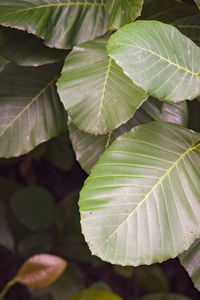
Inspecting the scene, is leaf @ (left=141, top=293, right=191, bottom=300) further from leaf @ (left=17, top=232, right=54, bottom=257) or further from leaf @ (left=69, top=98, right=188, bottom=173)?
leaf @ (left=69, top=98, right=188, bottom=173)

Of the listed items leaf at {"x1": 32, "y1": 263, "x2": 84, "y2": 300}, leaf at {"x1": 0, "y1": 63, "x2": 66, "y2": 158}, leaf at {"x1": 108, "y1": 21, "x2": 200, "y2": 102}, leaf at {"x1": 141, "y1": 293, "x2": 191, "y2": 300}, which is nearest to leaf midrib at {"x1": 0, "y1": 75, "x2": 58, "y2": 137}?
leaf at {"x1": 0, "y1": 63, "x2": 66, "y2": 158}

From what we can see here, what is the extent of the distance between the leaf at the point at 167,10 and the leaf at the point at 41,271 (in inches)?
25.8

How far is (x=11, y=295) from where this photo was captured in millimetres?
1647

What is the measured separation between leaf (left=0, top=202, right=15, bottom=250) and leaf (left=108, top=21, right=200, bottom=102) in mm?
932

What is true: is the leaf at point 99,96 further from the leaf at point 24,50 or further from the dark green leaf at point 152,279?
the dark green leaf at point 152,279

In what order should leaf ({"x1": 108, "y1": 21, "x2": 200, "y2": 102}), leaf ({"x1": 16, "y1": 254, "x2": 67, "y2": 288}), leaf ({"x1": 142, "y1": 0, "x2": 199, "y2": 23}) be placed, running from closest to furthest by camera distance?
1. leaf ({"x1": 108, "y1": 21, "x2": 200, "y2": 102})
2. leaf ({"x1": 142, "y1": 0, "x2": 199, "y2": 23})
3. leaf ({"x1": 16, "y1": 254, "x2": 67, "y2": 288})

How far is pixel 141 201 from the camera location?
23.1 inches

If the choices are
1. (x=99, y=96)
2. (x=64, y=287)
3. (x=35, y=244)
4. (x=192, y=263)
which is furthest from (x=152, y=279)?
(x=99, y=96)

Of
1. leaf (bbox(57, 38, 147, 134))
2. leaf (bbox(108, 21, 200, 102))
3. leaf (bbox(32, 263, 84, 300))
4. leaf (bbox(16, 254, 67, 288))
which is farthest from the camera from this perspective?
leaf (bbox(32, 263, 84, 300))

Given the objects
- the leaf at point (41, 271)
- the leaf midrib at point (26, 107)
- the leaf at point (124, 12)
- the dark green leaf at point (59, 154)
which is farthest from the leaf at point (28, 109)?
the dark green leaf at point (59, 154)

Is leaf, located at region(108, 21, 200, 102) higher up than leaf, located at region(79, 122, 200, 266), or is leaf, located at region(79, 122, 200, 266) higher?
leaf, located at region(108, 21, 200, 102)

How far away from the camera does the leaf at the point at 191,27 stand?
2.82 ft

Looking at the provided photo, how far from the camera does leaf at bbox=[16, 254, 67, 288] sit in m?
1.03

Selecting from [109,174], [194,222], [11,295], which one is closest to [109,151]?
[109,174]
